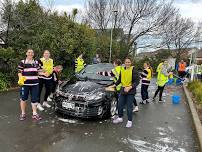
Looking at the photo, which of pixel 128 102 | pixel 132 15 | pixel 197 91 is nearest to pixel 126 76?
pixel 128 102

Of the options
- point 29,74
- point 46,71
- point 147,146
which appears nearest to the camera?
point 147,146

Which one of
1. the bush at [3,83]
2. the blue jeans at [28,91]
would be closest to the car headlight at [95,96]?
the blue jeans at [28,91]

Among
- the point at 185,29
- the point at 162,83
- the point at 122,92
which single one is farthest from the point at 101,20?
the point at 122,92

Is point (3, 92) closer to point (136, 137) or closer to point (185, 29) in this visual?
point (136, 137)

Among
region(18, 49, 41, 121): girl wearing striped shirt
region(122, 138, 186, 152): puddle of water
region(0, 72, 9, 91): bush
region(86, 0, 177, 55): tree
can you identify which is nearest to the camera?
region(122, 138, 186, 152): puddle of water

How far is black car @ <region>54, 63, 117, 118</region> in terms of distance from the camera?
7148mm

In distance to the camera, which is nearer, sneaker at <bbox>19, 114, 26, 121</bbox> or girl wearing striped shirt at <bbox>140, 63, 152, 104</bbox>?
sneaker at <bbox>19, 114, 26, 121</bbox>

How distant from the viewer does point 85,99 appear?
712 centimetres

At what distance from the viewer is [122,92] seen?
7.14 m

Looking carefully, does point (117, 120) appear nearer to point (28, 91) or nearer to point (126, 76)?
point (126, 76)

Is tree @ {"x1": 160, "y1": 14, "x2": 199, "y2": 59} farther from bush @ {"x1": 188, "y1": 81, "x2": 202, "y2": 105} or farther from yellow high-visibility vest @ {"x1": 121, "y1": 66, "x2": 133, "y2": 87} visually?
yellow high-visibility vest @ {"x1": 121, "y1": 66, "x2": 133, "y2": 87}

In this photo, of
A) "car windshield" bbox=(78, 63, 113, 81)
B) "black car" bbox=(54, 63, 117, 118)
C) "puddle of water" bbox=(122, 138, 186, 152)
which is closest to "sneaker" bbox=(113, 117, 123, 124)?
"black car" bbox=(54, 63, 117, 118)

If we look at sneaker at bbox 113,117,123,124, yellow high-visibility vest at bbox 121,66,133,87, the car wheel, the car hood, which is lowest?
sneaker at bbox 113,117,123,124

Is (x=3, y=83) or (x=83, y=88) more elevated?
(x=83, y=88)
